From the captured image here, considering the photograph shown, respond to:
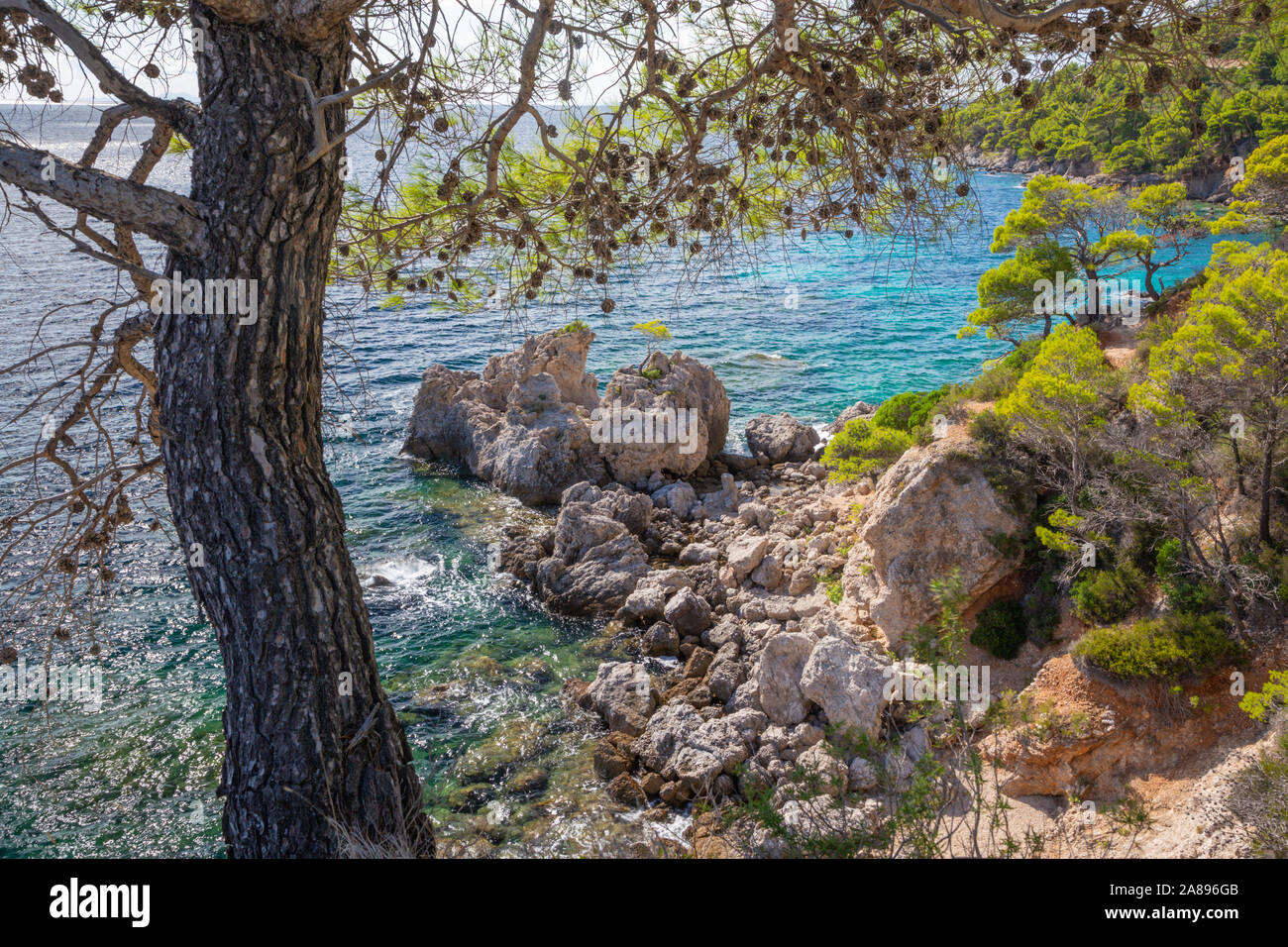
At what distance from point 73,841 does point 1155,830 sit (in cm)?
1081

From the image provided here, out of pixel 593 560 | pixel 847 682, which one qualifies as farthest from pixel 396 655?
pixel 847 682

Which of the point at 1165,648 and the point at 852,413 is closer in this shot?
the point at 1165,648

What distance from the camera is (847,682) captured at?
353 inches

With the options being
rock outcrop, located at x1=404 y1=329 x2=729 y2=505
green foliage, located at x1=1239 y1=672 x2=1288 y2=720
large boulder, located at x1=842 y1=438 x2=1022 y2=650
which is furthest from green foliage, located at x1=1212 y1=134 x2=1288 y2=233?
green foliage, located at x1=1239 y1=672 x2=1288 y2=720

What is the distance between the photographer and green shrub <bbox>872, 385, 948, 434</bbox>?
14.4 metres

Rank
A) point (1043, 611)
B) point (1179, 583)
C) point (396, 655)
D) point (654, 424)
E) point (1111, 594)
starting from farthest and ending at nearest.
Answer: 1. point (654, 424)
2. point (396, 655)
3. point (1043, 611)
4. point (1111, 594)
5. point (1179, 583)

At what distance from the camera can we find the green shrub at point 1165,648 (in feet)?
25.1

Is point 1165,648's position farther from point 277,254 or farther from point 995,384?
point 277,254

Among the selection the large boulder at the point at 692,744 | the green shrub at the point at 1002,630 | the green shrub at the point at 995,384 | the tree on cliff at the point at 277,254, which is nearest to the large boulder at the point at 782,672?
the large boulder at the point at 692,744

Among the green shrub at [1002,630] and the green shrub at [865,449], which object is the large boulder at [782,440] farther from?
the green shrub at [1002,630]

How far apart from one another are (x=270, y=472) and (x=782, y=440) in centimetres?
1572

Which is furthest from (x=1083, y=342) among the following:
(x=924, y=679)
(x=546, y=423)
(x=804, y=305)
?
(x=804, y=305)

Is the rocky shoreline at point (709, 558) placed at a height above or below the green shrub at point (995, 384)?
below

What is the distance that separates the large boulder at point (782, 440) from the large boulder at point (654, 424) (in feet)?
3.51
